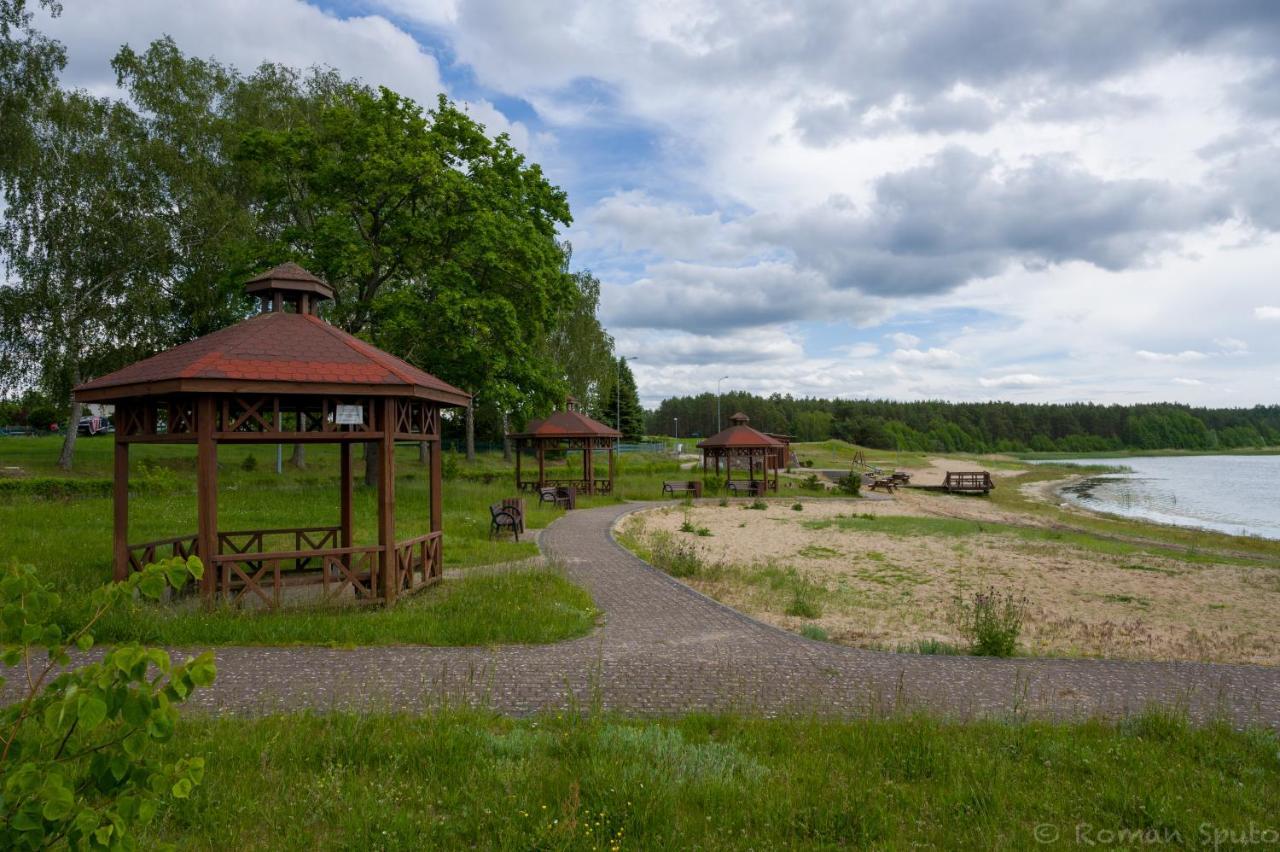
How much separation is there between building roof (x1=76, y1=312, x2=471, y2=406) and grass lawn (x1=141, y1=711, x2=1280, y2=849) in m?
4.77

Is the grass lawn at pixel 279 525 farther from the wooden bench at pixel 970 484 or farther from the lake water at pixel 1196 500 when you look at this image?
the lake water at pixel 1196 500

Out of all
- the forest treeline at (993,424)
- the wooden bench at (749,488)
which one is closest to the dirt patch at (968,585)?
the wooden bench at (749,488)

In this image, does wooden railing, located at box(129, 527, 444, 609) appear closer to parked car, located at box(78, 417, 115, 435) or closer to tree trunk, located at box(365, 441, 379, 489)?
tree trunk, located at box(365, 441, 379, 489)

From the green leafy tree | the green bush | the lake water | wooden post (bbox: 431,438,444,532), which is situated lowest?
the lake water

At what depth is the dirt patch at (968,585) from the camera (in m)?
9.34

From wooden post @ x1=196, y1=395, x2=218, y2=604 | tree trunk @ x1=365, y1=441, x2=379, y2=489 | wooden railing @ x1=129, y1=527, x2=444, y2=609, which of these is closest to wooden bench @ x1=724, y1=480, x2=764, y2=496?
tree trunk @ x1=365, y1=441, x2=379, y2=489

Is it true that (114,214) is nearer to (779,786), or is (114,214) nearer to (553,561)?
(553,561)

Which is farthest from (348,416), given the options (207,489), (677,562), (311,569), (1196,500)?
(1196,500)

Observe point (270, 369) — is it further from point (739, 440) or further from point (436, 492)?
point (739, 440)

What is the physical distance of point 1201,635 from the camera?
9.79 meters

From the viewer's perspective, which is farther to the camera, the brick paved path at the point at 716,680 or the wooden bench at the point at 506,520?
the wooden bench at the point at 506,520

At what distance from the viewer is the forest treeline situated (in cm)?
12188

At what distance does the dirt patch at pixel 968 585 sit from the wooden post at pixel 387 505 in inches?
188

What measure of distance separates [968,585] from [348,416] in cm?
1093
